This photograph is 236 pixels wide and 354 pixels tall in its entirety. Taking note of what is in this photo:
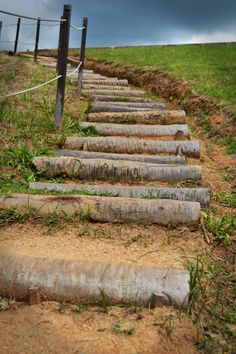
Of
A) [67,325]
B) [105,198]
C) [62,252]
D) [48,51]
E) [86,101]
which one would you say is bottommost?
[67,325]

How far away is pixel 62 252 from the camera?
3.88 meters

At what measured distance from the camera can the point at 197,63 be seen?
12.3 meters

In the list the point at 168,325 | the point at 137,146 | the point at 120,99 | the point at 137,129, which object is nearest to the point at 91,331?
the point at 168,325

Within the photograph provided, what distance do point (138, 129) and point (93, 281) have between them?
4.27m

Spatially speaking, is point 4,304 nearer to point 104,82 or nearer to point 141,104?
point 141,104

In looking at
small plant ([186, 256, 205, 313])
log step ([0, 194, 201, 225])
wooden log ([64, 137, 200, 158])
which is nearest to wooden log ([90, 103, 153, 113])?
wooden log ([64, 137, 200, 158])

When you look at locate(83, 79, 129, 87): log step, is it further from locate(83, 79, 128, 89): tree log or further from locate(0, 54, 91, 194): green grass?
locate(0, 54, 91, 194): green grass

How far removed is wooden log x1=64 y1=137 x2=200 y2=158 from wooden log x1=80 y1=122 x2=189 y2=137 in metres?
0.71

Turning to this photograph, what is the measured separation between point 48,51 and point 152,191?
17.0 m

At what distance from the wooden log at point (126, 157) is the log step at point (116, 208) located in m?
1.57

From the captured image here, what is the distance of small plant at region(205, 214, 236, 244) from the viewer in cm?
420

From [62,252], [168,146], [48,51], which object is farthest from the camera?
[48,51]

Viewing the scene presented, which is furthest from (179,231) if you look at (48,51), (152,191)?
(48,51)

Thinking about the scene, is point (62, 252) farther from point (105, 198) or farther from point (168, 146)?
point (168, 146)
